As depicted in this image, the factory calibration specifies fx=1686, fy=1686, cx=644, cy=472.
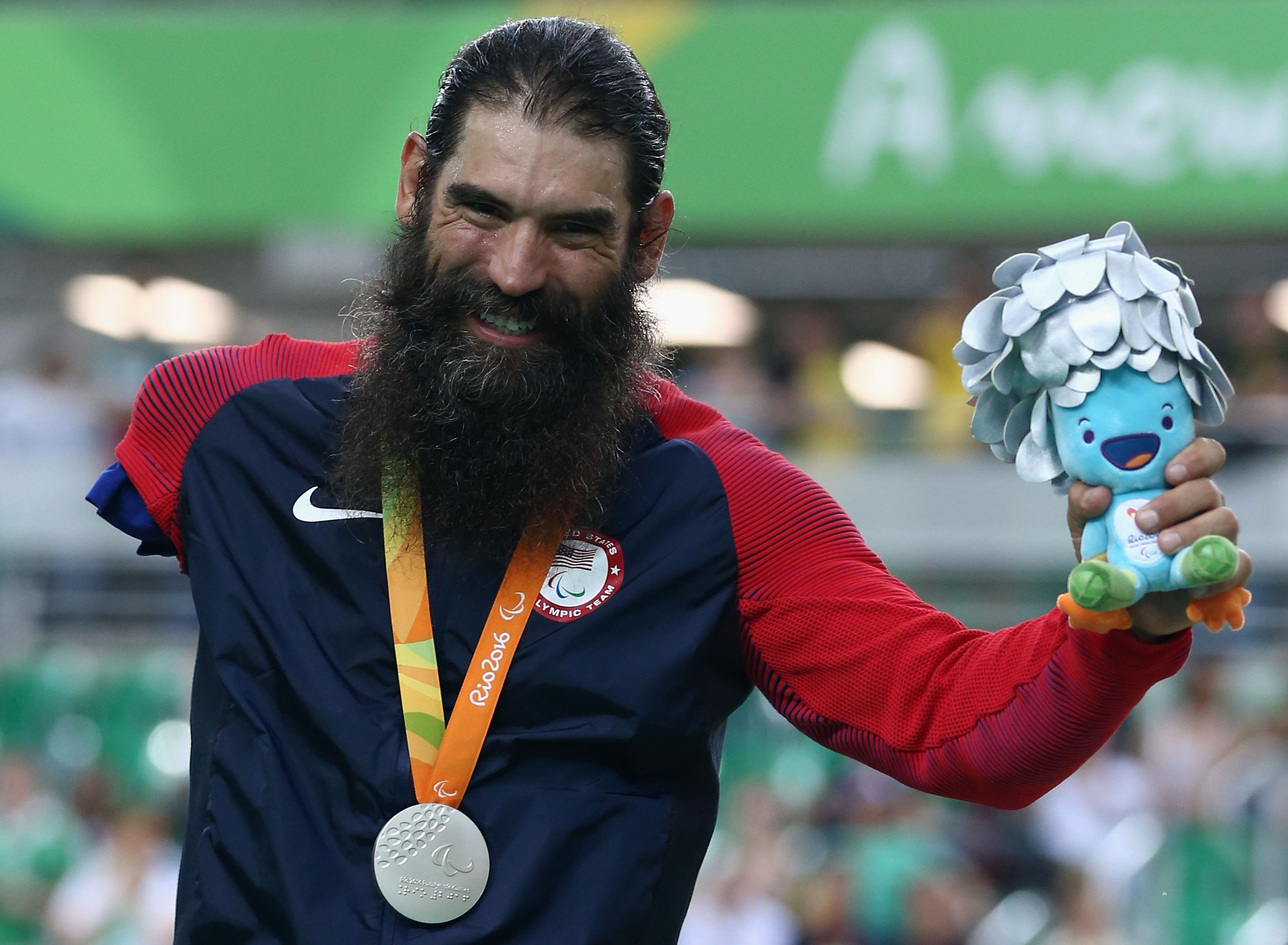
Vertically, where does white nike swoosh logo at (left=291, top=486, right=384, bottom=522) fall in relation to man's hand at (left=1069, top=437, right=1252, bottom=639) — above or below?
below

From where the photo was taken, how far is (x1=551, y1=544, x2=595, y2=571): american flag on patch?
245cm

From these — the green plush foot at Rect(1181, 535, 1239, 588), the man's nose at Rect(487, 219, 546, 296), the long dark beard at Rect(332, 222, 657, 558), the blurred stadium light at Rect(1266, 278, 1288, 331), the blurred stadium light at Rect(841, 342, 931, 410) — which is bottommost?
the blurred stadium light at Rect(841, 342, 931, 410)

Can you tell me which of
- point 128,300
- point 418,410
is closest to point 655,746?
point 418,410

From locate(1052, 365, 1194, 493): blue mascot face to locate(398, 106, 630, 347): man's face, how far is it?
79 centimetres

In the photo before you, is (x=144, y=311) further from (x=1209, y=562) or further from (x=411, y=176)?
(x=1209, y=562)

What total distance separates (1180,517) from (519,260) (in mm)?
972

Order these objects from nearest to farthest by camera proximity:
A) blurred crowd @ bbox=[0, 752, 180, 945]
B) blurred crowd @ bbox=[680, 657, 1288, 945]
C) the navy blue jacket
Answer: the navy blue jacket
blurred crowd @ bbox=[680, 657, 1288, 945]
blurred crowd @ bbox=[0, 752, 180, 945]

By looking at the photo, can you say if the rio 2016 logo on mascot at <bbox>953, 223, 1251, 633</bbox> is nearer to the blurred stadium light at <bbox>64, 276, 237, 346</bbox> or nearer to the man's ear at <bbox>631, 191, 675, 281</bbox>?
the man's ear at <bbox>631, 191, 675, 281</bbox>

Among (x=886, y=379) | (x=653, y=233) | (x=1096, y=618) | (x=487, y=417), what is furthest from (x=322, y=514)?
(x=886, y=379)

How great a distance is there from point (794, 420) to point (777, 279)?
3.20m

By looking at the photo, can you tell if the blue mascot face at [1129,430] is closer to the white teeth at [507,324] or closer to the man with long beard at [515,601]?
the man with long beard at [515,601]

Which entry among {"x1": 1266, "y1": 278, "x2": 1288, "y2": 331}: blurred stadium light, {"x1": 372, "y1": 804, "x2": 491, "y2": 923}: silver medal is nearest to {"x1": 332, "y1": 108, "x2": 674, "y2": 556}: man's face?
{"x1": 372, "y1": 804, "x2": 491, "y2": 923}: silver medal

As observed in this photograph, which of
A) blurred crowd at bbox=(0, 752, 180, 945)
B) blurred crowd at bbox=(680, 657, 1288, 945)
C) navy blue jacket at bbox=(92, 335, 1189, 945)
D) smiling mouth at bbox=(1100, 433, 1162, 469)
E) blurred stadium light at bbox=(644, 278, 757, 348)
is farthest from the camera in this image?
blurred stadium light at bbox=(644, 278, 757, 348)

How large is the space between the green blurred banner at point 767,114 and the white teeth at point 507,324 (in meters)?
8.18
